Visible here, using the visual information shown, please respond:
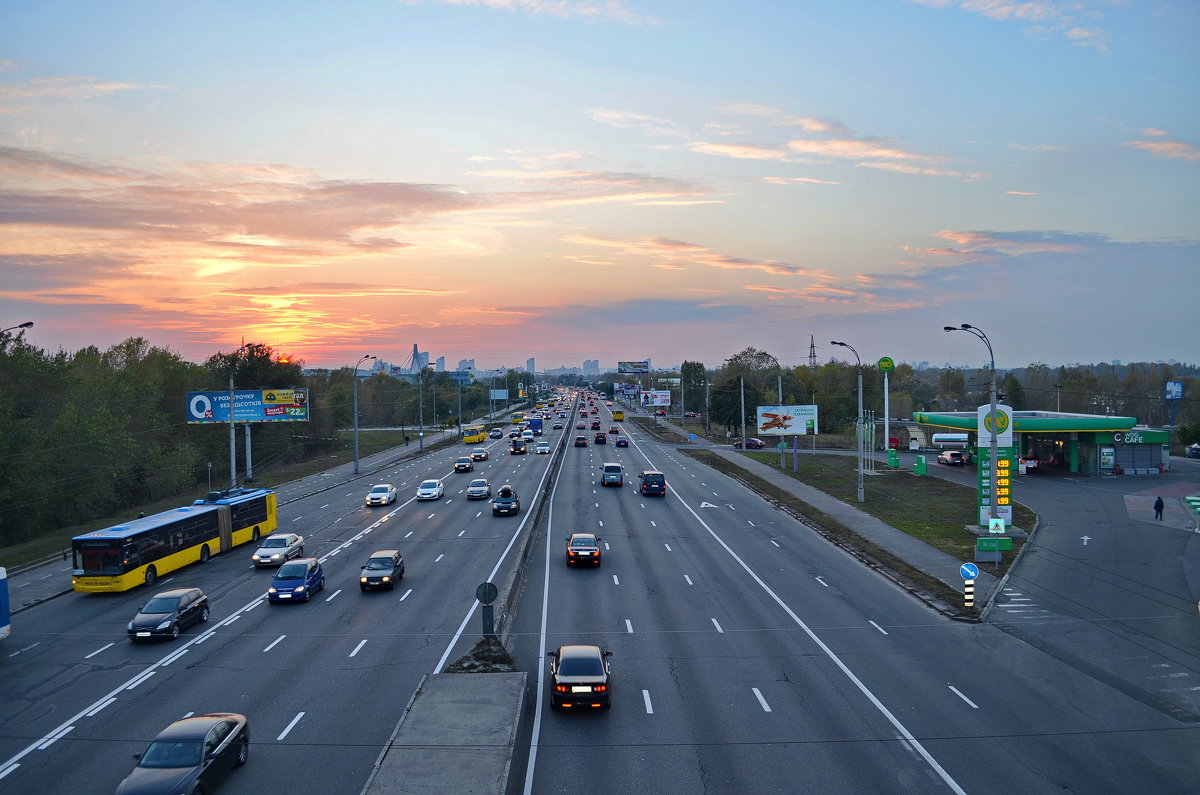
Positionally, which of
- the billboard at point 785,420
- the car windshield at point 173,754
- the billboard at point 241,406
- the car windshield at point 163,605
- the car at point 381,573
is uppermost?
the billboard at point 241,406

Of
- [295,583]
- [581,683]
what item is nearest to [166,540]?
[295,583]

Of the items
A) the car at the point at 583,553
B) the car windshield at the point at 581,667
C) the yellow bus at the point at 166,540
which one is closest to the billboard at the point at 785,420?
the car at the point at 583,553

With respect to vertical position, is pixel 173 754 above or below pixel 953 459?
above

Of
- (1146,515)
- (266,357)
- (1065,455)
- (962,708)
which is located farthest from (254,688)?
(266,357)

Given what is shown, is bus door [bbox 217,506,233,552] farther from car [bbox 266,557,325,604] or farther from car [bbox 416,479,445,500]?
car [bbox 416,479,445,500]

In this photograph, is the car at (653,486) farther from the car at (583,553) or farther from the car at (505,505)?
the car at (583,553)

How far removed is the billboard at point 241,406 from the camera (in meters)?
57.4

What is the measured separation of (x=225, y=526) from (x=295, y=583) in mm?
12723

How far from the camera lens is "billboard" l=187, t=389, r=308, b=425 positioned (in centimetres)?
5738

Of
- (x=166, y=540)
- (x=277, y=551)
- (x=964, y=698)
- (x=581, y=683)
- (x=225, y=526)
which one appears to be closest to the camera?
(x=581, y=683)

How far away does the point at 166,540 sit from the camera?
31.9 m

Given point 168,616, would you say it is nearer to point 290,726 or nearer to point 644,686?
point 290,726

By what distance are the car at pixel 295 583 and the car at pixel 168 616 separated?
2578 mm

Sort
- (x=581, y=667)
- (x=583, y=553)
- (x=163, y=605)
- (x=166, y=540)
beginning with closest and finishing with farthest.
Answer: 1. (x=581, y=667)
2. (x=163, y=605)
3. (x=583, y=553)
4. (x=166, y=540)
